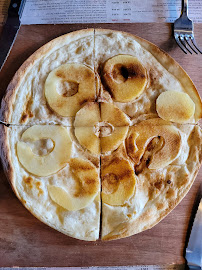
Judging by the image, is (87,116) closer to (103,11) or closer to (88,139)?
(88,139)

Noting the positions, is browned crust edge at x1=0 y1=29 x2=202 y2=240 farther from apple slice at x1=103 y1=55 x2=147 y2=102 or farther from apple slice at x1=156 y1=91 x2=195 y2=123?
apple slice at x1=103 y1=55 x2=147 y2=102

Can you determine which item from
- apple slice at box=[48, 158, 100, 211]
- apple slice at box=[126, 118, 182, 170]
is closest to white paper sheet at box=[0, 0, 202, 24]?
apple slice at box=[126, 118, 182, 170]

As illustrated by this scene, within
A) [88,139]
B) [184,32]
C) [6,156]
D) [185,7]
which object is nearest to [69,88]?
[88,139]

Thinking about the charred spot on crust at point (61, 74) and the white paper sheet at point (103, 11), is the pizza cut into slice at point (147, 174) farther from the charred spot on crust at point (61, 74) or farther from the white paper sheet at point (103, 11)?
the white paper sheet at point (103, 11)

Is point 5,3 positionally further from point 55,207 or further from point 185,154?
point 185,154

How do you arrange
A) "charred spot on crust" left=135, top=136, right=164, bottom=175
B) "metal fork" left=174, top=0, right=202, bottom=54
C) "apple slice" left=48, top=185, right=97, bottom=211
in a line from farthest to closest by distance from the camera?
"metal fork" left=174, top=0, right=202, bottom=54
"charred spot on crust" left=135, top=136, right=164, bottom=175
"apple slice" left=48, top=185, right=97, bottom=211

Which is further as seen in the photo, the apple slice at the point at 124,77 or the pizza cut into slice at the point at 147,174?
the apple slice at the point at 124,77

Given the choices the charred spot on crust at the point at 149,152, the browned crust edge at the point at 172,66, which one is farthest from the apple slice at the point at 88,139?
the browned crust edge at the point at 172,66
